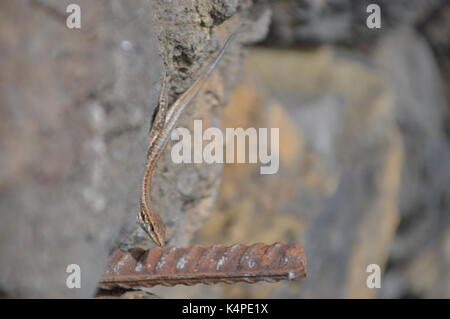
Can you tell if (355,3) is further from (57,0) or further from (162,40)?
(57,0)

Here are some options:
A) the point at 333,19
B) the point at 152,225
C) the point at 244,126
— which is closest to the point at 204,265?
the point at 152,225

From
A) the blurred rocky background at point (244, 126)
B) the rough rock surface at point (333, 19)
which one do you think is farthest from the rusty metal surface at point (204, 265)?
the rough rock surface at point (333, 19)

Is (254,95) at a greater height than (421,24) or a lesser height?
lesser

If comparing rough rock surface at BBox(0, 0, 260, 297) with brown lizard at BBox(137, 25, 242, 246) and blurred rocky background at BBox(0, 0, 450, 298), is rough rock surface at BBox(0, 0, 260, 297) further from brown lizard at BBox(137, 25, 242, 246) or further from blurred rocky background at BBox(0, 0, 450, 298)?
brown lizard at BBox(137, 25, 242, 246)

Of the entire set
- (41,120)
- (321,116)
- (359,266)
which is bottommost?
(359,266)

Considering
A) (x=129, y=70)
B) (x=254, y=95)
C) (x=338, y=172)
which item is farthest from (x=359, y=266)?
(x=129, y=70)

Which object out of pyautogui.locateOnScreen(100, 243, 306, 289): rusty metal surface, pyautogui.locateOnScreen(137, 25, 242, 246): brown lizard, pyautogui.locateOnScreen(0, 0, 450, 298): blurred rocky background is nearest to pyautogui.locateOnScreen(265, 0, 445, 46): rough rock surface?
pyautogui.locateOnScreen(0, 0, 450, 298): blurred rocky background
